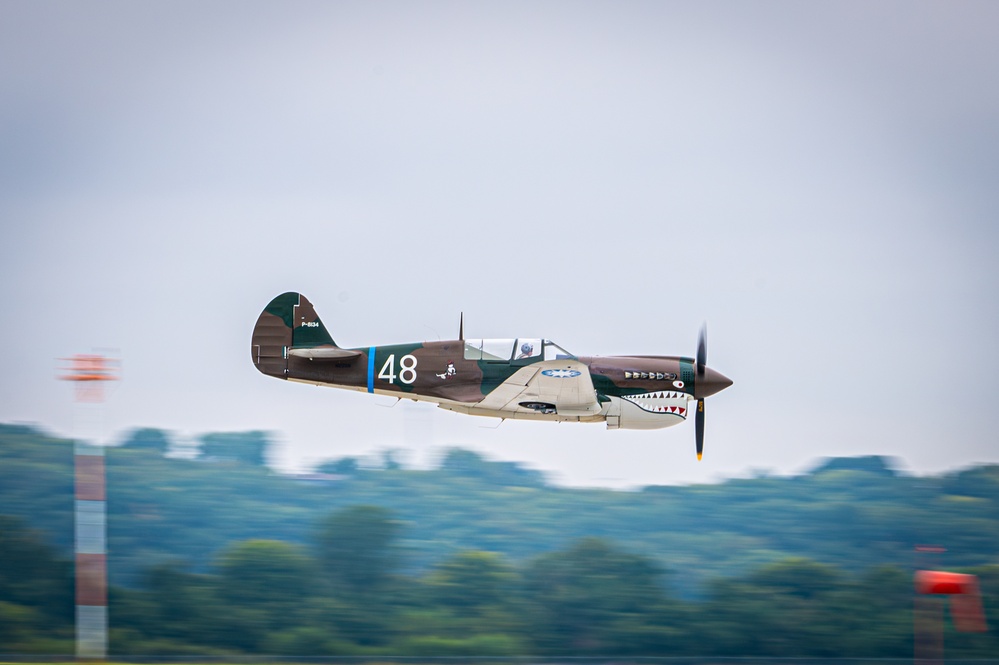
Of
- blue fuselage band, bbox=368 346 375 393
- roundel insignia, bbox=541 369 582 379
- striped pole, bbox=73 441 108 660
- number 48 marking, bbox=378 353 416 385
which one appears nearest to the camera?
roundel insignia, bbox=541 369 582 379

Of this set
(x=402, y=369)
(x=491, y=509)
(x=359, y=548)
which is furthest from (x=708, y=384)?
(x=491, y=509)

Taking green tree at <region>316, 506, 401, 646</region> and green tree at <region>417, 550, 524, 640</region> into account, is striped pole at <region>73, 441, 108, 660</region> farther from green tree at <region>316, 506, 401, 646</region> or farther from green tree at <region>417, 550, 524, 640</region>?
green tree at <region>417, 550, 524, 640</region>

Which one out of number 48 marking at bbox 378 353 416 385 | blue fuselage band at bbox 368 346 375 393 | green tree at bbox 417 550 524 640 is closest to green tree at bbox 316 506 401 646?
green tree at bbox 417 550 524 640

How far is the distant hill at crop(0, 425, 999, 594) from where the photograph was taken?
176 feet

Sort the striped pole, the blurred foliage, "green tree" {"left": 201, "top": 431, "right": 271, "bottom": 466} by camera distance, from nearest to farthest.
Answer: the striped pole → the blurred foliage → "green tree" {"left": 201, "top": 431, "right": 271, "bottom": 466}

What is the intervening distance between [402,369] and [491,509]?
33.7 metres

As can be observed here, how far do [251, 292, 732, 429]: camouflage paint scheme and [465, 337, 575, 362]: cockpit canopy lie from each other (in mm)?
20

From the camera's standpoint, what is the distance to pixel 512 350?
77.5ft

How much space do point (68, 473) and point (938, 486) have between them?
45.6 meters

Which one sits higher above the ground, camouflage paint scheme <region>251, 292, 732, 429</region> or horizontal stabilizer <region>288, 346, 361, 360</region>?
horizontal stabilizer <region>288, 346, 361, 360</region>

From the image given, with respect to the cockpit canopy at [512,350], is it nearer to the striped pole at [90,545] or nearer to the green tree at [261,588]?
the striped pole at [90,545]

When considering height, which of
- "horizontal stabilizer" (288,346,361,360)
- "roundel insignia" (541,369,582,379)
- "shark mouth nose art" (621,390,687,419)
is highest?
"horizontal stabilizer" (288,346,361,360)

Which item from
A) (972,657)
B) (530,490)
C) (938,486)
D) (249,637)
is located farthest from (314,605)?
(938,486)

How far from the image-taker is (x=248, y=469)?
60062mm
